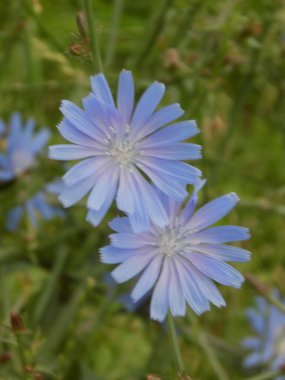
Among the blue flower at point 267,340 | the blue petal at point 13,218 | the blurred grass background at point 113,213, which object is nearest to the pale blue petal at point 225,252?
the blurred grass background at point 113,213

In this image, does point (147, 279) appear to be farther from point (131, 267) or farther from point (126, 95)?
point (126, 95)

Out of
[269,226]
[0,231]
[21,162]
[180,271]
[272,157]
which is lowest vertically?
[180,271]

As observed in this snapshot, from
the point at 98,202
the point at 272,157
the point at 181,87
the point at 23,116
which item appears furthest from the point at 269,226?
the point at 98,202

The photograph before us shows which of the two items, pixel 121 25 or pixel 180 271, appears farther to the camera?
pixel 121 25

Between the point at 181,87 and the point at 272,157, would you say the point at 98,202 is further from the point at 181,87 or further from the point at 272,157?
the point at 272,157

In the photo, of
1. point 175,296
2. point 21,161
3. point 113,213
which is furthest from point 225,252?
point 21,161

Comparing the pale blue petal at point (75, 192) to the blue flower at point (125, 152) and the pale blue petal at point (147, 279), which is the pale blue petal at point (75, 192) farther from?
the pale blue petal at point (147, 279)

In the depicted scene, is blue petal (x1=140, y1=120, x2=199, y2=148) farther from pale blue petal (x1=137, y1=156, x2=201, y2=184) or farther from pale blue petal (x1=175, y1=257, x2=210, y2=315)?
pale blue petal (x1=175, y1=257, x2=210, y2=315)

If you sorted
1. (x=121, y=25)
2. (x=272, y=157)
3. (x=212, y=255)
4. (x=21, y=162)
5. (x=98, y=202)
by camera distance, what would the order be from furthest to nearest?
(x=272, y=157) → (x=121, y=25) → (x=21, y=162) → (x=212, y=255) → (x=98, y=202)
